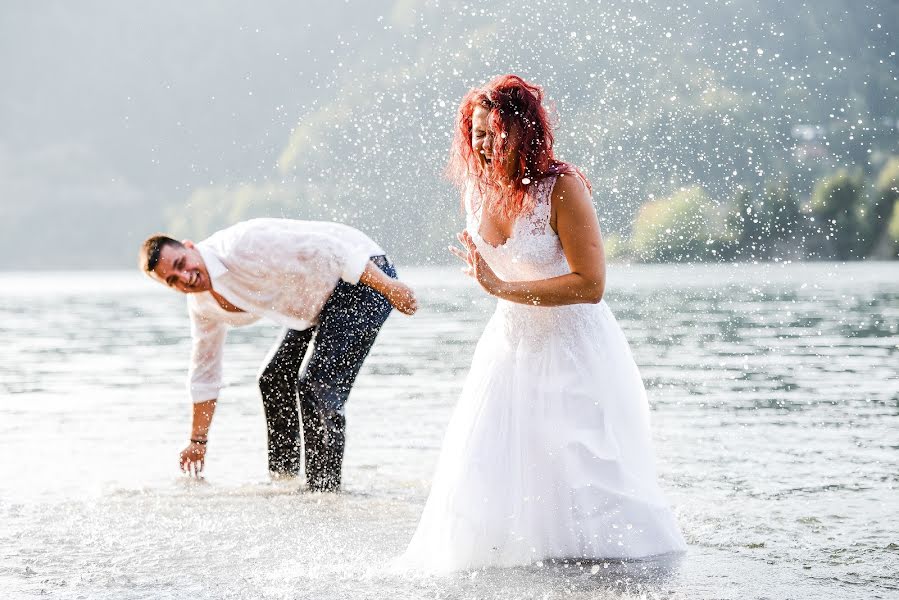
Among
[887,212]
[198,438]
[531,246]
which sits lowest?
[198,438]

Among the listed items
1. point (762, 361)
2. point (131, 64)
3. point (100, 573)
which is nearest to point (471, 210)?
point (100, 573)

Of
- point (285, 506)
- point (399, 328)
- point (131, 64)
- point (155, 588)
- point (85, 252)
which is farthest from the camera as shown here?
point (131, 64)

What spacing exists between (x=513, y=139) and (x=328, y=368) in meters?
2.63

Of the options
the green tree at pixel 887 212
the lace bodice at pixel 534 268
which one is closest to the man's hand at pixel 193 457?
the lace bodice at pixel 534 268

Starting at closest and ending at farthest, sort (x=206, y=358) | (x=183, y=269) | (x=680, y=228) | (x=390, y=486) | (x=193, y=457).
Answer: (x=183, y=269)
(x=206, y=358)
(x=193, y=457)
(x=390, y=486)
(x=680, y=228)

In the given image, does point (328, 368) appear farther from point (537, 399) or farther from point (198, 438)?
point (537, 399)

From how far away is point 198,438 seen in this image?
24.8 ft

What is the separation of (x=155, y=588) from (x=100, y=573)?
0.47 meters

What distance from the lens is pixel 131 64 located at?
161625 mm

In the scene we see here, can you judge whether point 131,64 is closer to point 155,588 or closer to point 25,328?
point 25,328

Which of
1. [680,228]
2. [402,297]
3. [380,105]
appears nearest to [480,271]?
[402,297]

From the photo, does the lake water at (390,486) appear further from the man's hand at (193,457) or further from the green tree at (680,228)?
the green tree at (680,228)

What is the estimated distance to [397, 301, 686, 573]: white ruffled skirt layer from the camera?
5258 millimetres

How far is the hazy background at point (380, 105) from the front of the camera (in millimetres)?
70312
